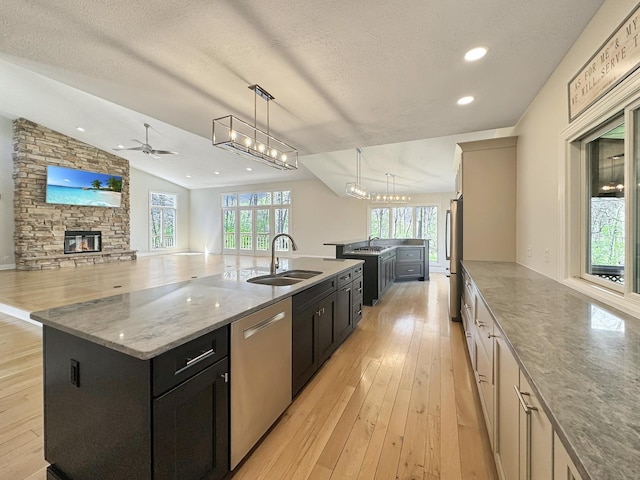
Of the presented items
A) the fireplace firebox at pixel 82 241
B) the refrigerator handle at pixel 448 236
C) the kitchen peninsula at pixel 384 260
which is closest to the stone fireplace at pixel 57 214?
the fireplace firebox at pixel 82 241

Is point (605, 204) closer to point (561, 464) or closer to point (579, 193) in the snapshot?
point (579, 193)

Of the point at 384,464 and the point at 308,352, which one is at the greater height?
the point at 308,352

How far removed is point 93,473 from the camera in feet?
4.04

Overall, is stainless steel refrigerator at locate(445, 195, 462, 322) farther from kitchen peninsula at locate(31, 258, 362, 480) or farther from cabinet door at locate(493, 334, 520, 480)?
kitchen peninsula at locate(31, 258, 362, 480)

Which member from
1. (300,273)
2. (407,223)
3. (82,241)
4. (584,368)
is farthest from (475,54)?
(82,241)

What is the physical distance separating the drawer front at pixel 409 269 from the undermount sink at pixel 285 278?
4496 mm

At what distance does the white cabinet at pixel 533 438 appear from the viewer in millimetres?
790

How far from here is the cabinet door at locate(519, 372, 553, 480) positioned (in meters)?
0.79

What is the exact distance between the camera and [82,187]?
8.77 meters

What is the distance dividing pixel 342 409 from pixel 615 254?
6.61ft

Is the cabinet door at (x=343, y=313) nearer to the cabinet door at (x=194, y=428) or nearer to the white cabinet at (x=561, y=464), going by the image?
the cabinet door at (x=194, y=428)

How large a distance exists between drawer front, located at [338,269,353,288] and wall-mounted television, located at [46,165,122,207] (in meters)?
9.64

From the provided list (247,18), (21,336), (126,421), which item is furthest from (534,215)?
(21,336)

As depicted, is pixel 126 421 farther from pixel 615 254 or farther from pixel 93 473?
pixel 615 254
